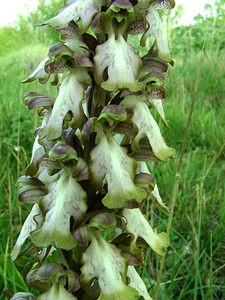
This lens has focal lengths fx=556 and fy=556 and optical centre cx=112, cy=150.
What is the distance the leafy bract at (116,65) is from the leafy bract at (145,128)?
10cm

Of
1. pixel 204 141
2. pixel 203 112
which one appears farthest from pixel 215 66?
pixel 204 141

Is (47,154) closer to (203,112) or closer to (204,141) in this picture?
(204,141)

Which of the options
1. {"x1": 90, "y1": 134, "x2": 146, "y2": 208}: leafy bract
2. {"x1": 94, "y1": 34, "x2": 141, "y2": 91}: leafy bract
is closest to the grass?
{"x1": 90, "y1": 134, "x2": 146, "y2": 208}: leafy bract

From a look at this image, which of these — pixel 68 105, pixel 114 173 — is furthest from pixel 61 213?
pixel 68 105

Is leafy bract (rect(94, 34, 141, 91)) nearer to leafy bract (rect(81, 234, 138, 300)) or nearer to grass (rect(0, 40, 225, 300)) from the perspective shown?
leafy bract (rect(81, 234, 138, 300))

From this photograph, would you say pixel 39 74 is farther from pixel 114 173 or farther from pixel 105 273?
pixel 105 273

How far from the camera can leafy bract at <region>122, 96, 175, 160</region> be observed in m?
1.39

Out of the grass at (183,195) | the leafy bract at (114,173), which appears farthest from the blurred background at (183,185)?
the leafy bract at (114,173)

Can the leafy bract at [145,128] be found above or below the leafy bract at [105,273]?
above

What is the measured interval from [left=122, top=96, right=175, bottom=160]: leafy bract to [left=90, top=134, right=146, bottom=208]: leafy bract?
63 millimetres

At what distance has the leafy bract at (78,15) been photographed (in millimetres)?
1326

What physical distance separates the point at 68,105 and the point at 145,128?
200 mm

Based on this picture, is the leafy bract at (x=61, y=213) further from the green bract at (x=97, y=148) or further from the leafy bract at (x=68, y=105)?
the leafy bract at (x=68, y=105)

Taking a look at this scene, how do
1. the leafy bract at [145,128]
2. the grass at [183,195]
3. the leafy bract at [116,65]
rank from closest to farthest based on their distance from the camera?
1. the leafy bract at [116,65]
2. the leafy bract at [145,128]
3. the grass at [183,195]
